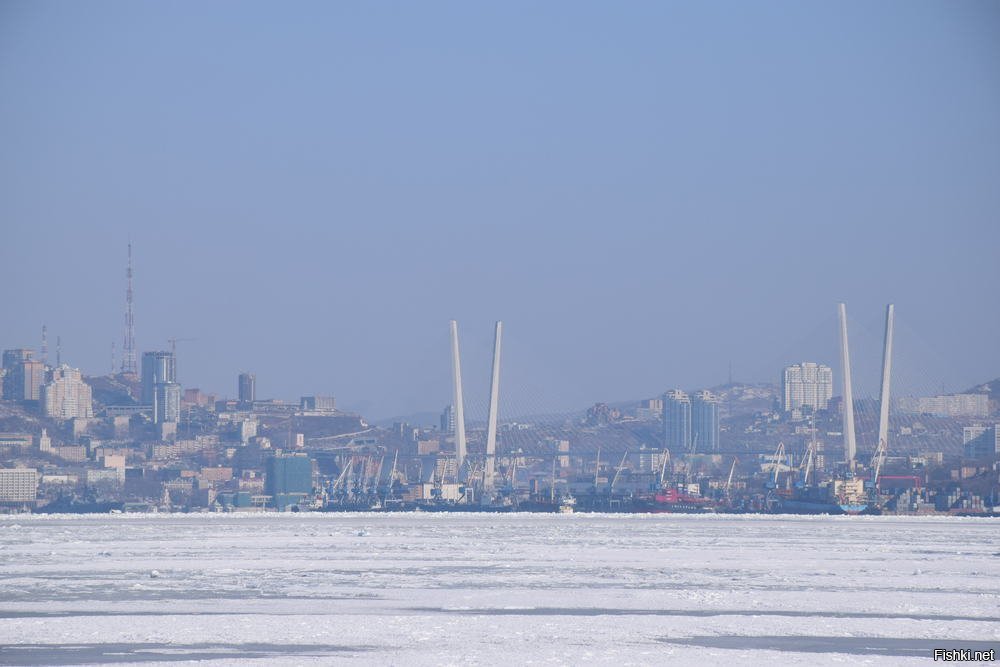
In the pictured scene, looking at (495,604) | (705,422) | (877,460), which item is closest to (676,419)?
(705,422)

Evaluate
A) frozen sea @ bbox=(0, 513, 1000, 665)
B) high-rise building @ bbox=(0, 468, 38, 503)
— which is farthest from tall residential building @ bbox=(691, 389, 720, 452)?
frozen sea @ bbox=(0, 513, 1000, 665)

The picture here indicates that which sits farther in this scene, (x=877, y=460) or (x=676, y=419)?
(x=676, y=419)

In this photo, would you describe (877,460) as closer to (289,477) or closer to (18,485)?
(289,477)

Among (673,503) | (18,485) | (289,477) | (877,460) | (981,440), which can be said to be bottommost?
(673,503)

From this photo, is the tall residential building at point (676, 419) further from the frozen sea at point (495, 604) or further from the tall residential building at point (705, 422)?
the frozen sea at point (495, 604)

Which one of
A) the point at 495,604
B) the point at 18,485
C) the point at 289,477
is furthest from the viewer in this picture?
the point at 289,477

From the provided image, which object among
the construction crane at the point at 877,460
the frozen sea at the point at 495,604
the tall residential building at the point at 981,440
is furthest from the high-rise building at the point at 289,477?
the frozen sea at the point at 495,604

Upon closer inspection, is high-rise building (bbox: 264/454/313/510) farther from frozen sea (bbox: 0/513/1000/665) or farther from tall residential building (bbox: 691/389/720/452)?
frozen sea (bbox: 0/513/1000/665)
